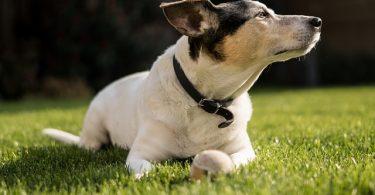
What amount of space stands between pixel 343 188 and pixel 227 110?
1.37 m

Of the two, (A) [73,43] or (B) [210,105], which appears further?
(A) [73,43]

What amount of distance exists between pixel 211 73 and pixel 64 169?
4.20 feet

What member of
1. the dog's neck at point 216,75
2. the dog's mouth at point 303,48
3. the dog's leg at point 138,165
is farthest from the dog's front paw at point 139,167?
the dog's mouth at point 303,48

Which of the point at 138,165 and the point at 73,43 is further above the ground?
the point at 138,165

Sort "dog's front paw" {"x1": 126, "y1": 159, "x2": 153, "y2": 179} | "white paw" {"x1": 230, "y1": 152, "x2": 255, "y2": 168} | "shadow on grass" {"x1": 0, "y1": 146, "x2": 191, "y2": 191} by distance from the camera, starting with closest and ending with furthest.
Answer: "shadow on grass" {"x1": 0, "y1": 146, "x2": 191, "y2": 191}
"dog's front paw" {"x1": 126, "y1": 159, "x2": 153, "y2": 179}
"white paw" {"x1": 230, "y1": 152, "x2": 255, "y2": 168}

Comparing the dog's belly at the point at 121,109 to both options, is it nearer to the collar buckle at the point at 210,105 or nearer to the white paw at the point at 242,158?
the collar buckle at the point at 210,105

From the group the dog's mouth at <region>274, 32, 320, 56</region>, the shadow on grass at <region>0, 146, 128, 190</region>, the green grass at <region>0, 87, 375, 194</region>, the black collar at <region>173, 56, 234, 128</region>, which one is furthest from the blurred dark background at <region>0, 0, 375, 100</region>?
the dog's mouth at <region>274, 32, 320, 56</region>

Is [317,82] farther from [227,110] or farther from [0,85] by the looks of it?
[227,110]

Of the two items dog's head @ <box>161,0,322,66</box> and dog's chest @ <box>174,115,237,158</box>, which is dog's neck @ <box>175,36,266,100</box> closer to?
dog's head @ <box>161,0,322,66</box>

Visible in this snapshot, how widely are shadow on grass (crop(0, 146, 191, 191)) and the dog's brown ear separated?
0.96m

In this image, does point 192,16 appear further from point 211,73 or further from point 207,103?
point 207,103

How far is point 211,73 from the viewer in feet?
13.6

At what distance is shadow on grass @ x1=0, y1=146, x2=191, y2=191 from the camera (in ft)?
11.4

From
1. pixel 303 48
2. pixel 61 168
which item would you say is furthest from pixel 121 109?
pixel 303 48
